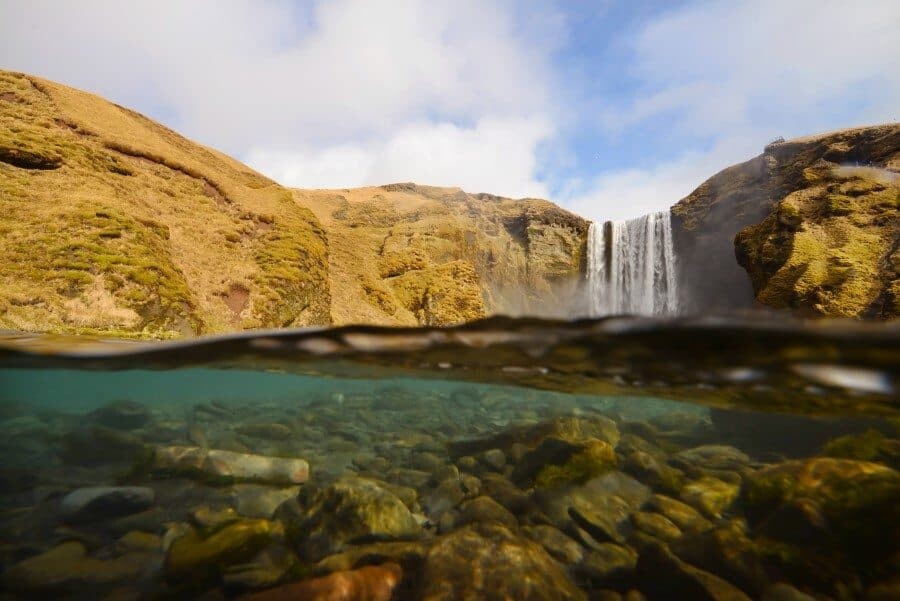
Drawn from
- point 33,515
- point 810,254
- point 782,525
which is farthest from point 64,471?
point 810,254

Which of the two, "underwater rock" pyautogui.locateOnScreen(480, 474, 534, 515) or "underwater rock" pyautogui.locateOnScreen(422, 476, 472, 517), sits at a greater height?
"underwater rock" pyautogui.locateOnScreen(480, 474, 534, 515)

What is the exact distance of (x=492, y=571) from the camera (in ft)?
14.8

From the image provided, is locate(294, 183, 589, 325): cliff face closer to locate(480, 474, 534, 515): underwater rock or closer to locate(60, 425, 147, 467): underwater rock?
locate(60, 425, 147, 467): underwater rock

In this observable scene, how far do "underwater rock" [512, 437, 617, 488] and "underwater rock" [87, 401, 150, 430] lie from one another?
477 inches

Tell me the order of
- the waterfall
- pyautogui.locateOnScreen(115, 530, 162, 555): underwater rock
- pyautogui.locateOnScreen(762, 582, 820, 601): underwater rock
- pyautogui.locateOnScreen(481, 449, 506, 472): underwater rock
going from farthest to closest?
the waterfall
pyautogui.locateOnScreen(481, 449, 506, 472): underwater rock
pyautogui.locateOnScreen(115, 530, 162, 555): underwater rock
pyautogui.locateOnScreen(762, 582, 820, 601): underwater rock

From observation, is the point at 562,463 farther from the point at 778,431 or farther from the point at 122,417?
the point at 122,417

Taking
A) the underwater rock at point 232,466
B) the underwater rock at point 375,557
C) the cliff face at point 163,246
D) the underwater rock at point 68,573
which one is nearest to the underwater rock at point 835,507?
the underwater rock at point 375,557

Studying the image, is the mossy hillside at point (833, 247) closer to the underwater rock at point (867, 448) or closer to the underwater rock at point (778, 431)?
the underwater rock at point (778, 431)

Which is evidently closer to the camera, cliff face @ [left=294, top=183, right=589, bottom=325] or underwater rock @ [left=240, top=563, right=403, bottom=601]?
underwater rock @ [left=240, top=563, right=403, bottom=601]

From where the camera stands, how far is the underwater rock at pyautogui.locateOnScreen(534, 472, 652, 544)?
5.54 m

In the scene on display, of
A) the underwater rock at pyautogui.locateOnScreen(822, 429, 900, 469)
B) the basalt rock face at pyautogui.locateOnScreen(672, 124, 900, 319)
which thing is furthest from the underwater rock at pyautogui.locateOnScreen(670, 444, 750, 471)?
the basalt rock face at pyautogui.locateOnScreen(672, 124, 900, 319)

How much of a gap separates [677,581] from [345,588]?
142 inches

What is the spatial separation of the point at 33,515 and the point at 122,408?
950cm

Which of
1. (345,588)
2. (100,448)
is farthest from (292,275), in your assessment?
(345,588)
